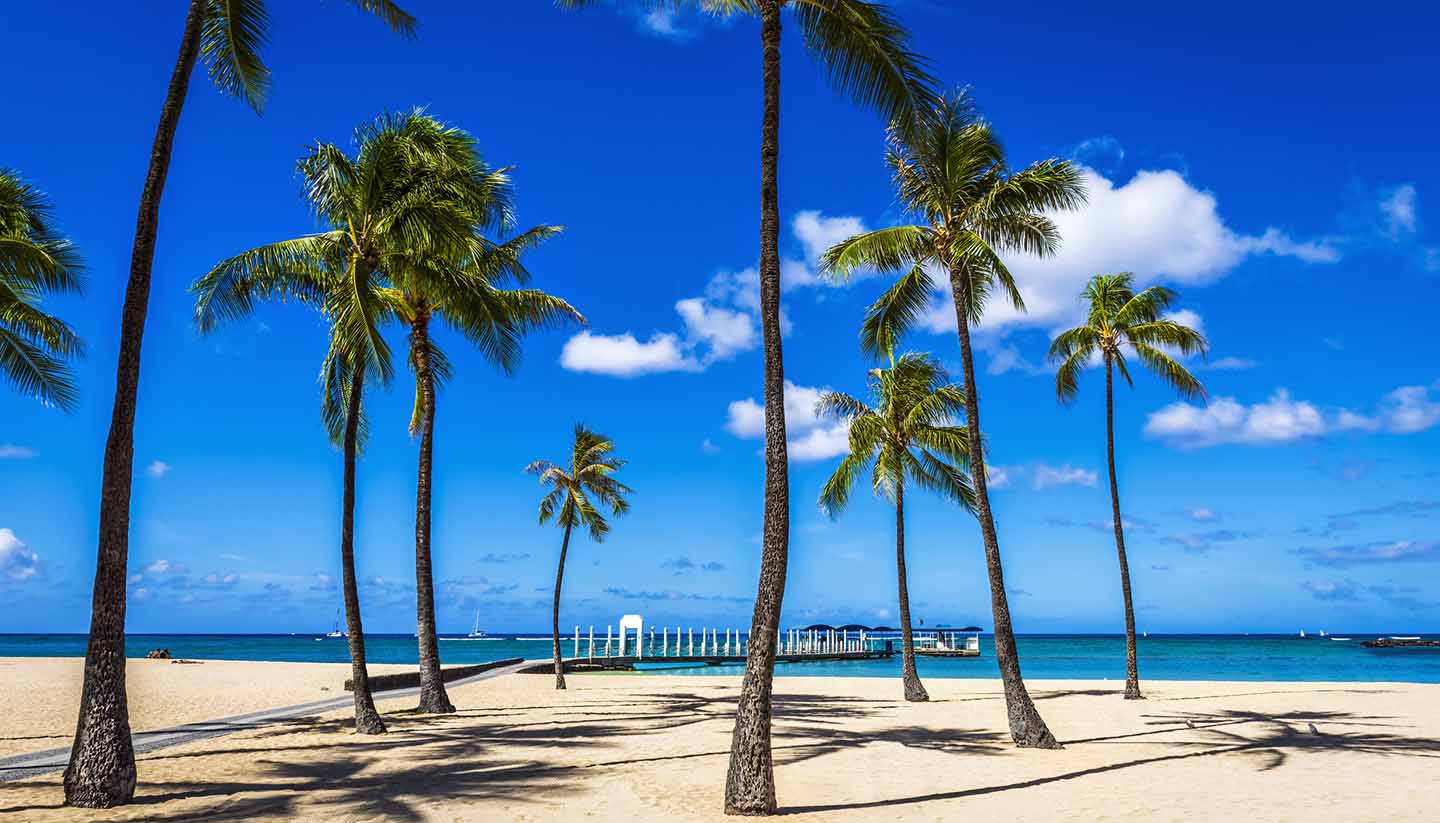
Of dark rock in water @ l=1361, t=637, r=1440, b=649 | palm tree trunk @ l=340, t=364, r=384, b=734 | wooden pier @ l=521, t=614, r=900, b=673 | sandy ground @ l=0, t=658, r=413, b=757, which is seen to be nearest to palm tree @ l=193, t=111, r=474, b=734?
palm tree trunk @ l=340, t=364, r=384, b=734

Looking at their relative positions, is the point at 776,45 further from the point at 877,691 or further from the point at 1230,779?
the point at 877,691

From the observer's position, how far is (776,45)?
10.6 meters

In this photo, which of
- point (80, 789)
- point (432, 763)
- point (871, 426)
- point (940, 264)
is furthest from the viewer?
point (871, 426)

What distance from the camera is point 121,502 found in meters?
9.70

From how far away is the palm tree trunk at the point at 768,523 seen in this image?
29.8ft

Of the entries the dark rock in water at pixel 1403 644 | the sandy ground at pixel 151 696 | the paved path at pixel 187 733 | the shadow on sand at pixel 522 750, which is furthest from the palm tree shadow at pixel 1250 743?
the dark rock in water at pixel 1403 644

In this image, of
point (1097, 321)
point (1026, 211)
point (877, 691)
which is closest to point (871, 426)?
point (1097, 321)

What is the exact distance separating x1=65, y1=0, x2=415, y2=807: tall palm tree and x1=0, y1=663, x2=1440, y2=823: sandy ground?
1.44 feet

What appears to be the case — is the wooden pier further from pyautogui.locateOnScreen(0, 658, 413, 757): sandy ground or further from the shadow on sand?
the shadow on sand

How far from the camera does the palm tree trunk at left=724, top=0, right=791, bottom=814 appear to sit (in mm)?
9094

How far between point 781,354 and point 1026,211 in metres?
7.71

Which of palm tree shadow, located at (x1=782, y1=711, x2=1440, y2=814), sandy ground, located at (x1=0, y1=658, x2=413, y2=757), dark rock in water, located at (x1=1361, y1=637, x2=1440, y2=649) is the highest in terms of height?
palm tree shadow, located at (x1=782, y1=711, x2=1440, y2=814)

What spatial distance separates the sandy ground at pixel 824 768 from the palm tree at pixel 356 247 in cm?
299

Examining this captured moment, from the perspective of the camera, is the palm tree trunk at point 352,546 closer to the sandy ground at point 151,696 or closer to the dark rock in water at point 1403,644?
the sandy ground at point 151,696
